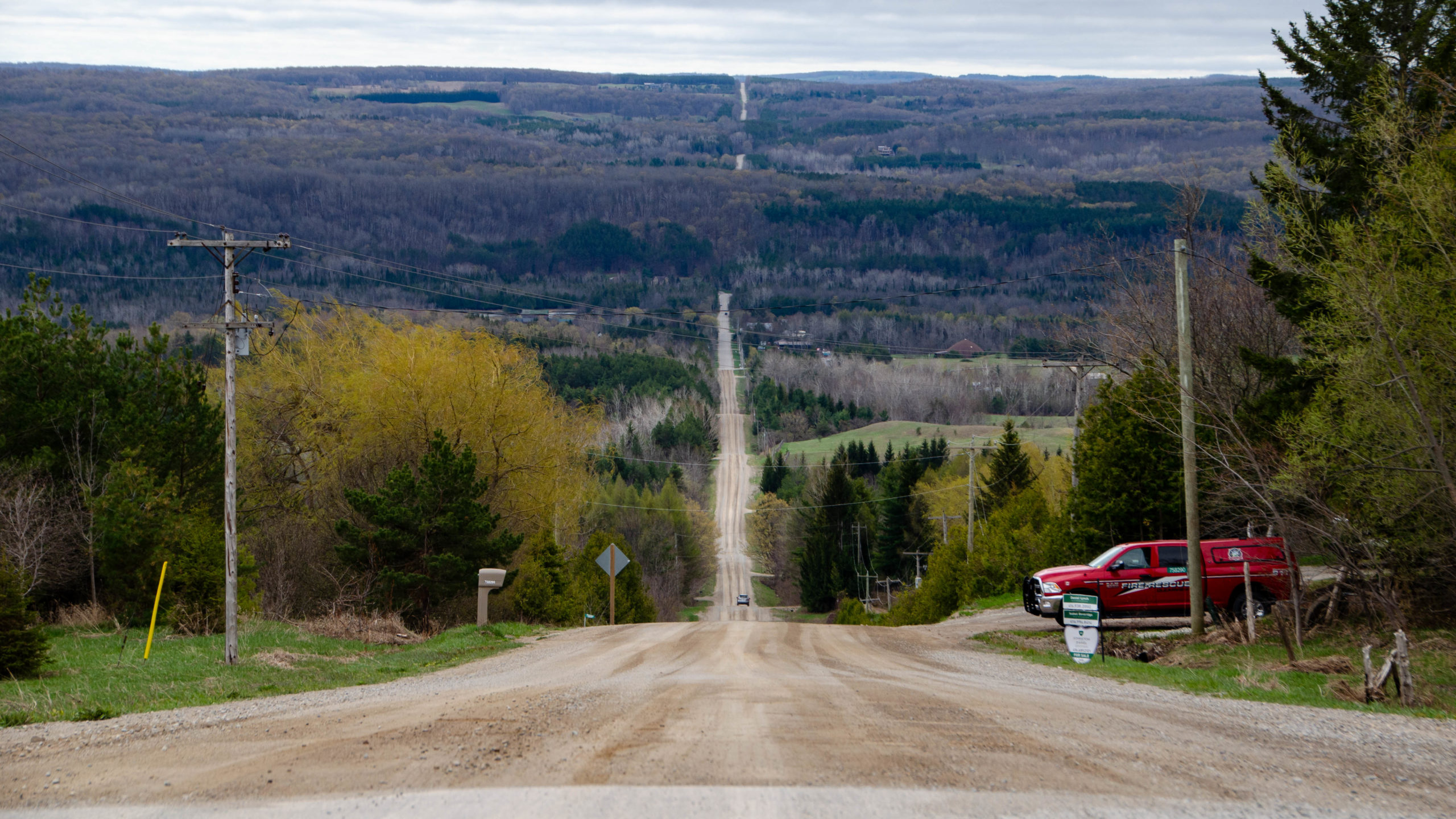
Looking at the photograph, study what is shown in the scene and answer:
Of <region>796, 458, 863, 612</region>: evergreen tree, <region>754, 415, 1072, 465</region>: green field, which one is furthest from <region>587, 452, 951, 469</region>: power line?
<region>754, 415, 1072, 465</region>: green field

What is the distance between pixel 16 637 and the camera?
15008 mm

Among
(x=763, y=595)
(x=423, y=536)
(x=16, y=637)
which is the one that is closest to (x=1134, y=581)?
(x=423, y=536)

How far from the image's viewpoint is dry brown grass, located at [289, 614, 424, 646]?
22984 mm

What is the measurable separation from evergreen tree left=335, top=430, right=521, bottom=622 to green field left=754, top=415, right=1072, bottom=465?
251 ft

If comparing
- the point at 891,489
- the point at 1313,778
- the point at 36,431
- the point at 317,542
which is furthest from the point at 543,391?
the point at 891,489

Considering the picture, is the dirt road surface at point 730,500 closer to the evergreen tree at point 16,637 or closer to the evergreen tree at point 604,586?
the evergreen tree at point 604,586

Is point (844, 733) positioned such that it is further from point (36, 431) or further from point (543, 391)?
point (543, 391)

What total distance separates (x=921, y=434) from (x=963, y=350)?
1250 cm

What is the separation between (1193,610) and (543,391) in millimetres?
27614

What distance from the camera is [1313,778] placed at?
25.5 feet

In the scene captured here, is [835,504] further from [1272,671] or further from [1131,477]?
[1272,671]

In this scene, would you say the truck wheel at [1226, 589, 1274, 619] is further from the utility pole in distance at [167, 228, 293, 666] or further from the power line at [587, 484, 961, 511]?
the power line at [587, 484, 961, 511]

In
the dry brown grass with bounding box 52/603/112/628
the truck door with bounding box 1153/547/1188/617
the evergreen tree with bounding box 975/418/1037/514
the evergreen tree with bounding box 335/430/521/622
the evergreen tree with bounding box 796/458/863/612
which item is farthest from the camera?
the evergreen tree with bounding box 796/458/863/612

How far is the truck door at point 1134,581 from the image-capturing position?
22641 mm
